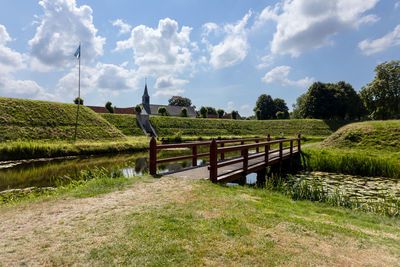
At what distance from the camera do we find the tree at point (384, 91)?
38.5 m

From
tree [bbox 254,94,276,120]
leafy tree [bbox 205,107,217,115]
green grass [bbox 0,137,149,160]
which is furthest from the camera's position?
leafy tree [bbox 205,107,217,115]

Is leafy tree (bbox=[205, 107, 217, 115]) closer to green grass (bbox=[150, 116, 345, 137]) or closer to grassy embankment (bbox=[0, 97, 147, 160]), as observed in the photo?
green grass (bbox=[150, 116, 345, 137])

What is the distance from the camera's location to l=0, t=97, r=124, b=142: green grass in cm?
2177

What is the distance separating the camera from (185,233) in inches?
134

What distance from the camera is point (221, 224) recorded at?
377 cm

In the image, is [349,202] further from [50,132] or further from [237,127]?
[237,127]

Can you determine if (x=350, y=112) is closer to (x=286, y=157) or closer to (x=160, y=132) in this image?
(x=160, y=132)

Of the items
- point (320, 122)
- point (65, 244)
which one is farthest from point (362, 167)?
point (320, 122)

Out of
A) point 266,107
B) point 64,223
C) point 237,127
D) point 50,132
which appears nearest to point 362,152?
point 64,223

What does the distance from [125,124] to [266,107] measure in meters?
47.1

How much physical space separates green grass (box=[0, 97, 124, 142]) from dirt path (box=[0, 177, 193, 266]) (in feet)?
67.4

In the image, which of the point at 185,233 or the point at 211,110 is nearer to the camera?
the point at 185,233

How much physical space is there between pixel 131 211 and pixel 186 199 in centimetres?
128

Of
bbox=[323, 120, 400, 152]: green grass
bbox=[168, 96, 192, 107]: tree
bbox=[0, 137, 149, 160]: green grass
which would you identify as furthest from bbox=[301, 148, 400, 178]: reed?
bbox=[168, 96, 192, 107]: tree
